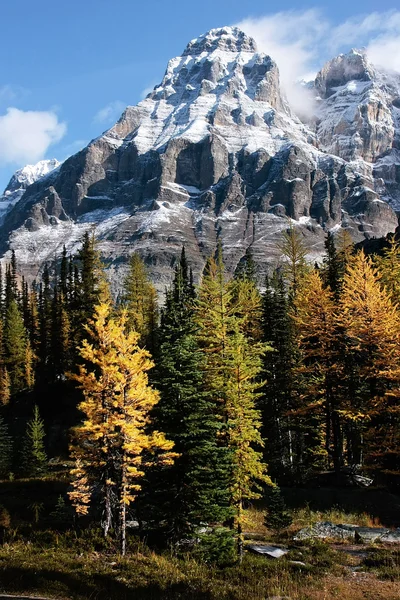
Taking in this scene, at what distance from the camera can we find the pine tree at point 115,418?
761 inches

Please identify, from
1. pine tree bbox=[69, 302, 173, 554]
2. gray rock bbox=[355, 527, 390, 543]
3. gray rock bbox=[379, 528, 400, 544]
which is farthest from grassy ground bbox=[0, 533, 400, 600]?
pine tree bbox=[69, 302, 173, 554]

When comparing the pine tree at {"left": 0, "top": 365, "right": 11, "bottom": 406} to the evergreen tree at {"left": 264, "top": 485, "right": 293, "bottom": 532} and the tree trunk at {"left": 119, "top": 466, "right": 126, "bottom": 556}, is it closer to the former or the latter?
the tree trunk at {"left": 119, "top": 466, "right": 126, "bottom": 556}

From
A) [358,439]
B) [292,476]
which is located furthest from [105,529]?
[358,439]

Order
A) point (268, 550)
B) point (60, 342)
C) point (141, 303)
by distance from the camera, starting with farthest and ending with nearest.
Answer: point (141, 303), point (60, 342), point (268, 550)

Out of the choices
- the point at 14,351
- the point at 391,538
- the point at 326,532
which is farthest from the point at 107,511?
the point at 14,351

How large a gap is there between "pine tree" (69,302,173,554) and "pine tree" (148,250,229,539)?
76 cm

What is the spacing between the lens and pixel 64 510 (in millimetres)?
26250

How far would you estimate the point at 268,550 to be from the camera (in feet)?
59.9

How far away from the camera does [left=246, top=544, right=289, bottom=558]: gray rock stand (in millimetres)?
17719

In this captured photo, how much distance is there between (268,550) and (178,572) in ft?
14.4

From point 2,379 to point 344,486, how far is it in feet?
158

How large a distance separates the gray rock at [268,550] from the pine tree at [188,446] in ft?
6.47

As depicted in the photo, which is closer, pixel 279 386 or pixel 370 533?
pixel 370 533

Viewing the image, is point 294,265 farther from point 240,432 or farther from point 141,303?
point 240,432
